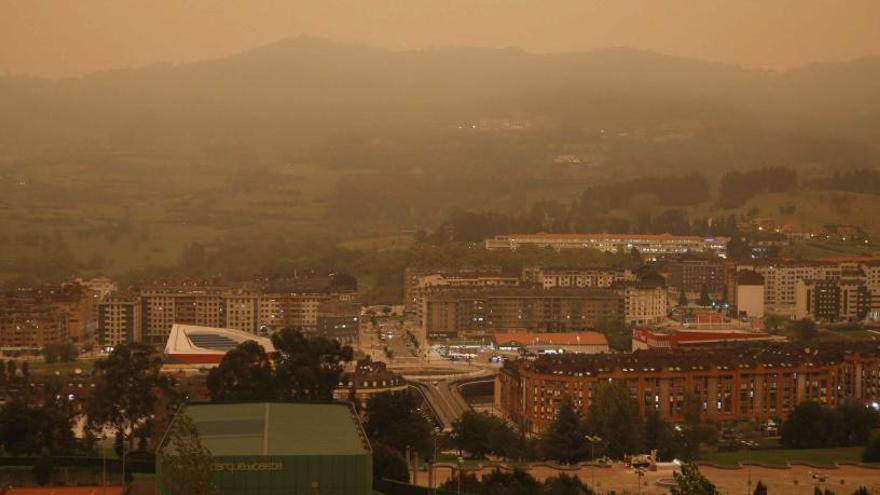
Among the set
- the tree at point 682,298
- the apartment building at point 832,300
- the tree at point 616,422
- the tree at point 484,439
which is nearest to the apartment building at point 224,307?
the tree at point 682,298

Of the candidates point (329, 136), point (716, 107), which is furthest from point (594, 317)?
point (716, 107)

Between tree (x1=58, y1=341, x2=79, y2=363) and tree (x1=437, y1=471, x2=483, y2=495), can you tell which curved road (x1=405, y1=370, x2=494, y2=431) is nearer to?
tree (x1=437, y1=471, x2=483, y2=495)

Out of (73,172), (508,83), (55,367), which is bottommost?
(55,367)

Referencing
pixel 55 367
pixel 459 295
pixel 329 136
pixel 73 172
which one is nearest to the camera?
pixel 55 367

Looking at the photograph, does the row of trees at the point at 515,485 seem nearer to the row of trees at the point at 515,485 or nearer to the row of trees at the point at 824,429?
the row of trees at the point at 515,485

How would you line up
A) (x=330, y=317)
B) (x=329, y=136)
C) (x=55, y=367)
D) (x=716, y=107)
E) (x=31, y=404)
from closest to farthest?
(x=31, y=404)
(x=55, y=367)
(x=330, y=317)
(x=329, y=136)
(x=716, y=107)

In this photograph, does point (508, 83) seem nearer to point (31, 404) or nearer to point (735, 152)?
point (735, 152)
